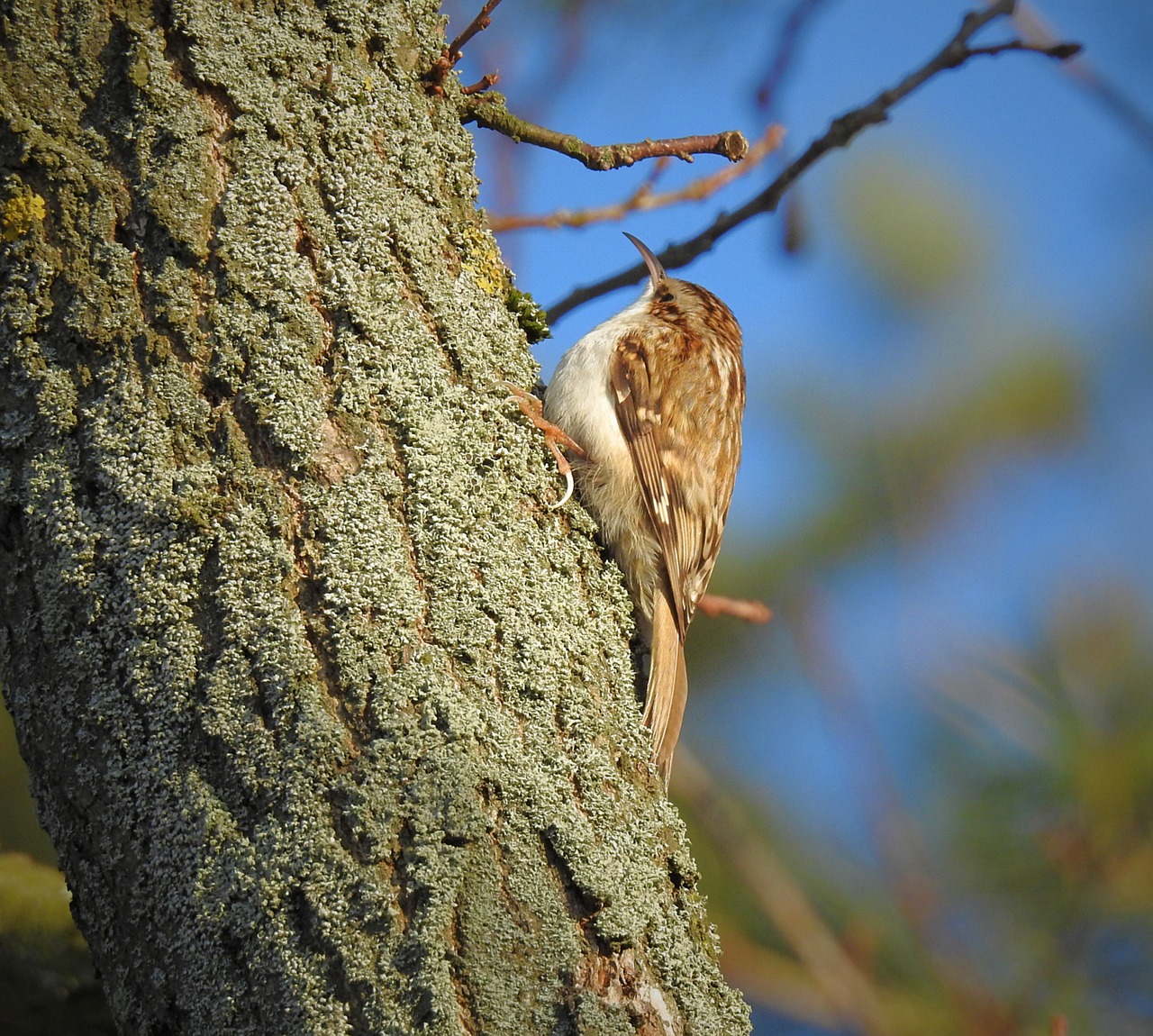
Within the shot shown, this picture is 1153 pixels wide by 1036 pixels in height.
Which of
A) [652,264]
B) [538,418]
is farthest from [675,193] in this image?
[538,418]

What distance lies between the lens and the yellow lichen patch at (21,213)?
130cm

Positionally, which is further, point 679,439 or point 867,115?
point 679,439

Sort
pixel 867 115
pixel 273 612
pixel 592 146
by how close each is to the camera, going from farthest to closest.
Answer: pixel 867 115
pixel 592 146
pixel 273 612

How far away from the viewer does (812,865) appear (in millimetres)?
2592

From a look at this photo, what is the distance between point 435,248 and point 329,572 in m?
0.51

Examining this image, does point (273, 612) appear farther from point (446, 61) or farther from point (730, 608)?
point (730, 608)

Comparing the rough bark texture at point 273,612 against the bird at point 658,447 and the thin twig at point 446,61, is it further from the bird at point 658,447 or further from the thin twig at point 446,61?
the bird at point 658,447

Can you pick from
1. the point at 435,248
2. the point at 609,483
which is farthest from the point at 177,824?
the point at 609,483

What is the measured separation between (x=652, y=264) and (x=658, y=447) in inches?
18.2

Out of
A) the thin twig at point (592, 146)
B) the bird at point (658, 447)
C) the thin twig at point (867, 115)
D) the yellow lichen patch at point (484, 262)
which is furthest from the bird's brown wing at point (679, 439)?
the yellow lichen patch at point (484, 262)

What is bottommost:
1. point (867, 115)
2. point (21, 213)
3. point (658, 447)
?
point (21, 213)

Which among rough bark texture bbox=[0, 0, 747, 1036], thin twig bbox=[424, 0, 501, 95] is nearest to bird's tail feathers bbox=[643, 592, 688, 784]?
Result: rough bark texture bbox=[0, 0, 747, 1036]

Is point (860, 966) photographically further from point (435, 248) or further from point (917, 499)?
point (435, 248)

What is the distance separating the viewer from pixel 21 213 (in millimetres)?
1303
